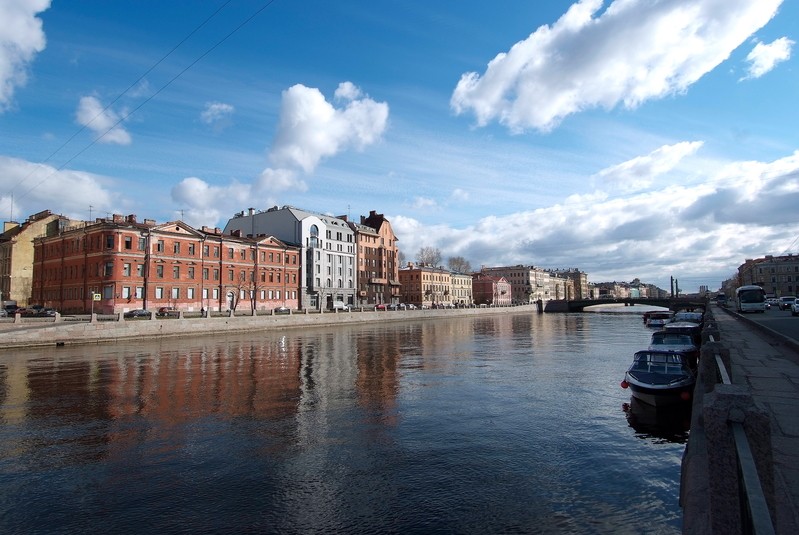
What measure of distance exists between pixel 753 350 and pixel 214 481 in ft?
72.3

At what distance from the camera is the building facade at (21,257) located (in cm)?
7600

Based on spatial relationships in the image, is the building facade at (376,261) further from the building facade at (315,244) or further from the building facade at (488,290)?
the building facade at (488,290)

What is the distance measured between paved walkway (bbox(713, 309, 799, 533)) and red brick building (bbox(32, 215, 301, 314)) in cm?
5549

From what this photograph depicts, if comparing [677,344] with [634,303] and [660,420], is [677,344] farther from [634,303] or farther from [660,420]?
[634,303]

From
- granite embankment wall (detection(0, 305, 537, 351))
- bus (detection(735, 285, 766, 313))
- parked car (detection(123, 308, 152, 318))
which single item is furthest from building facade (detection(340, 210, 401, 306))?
bus (detection(735, 285, 766, 313))

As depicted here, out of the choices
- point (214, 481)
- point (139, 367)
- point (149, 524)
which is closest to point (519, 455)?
point (214, 481)

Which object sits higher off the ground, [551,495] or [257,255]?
[257,255]

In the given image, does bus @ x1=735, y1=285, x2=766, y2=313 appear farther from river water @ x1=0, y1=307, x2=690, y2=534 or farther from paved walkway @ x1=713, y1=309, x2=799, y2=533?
river water @ x1=0, y1=307, x2=690, y2=534

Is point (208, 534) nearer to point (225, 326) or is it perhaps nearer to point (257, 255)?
point (225, 326)

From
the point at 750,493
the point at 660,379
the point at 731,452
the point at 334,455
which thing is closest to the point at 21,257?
the point at 334,455

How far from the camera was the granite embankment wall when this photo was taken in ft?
128

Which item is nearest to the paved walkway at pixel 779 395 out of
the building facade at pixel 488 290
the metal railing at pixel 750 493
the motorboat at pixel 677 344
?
the motorboat at pixel 677 344

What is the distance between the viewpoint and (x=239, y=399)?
19266 millimetres

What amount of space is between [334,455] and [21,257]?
3391 inches
